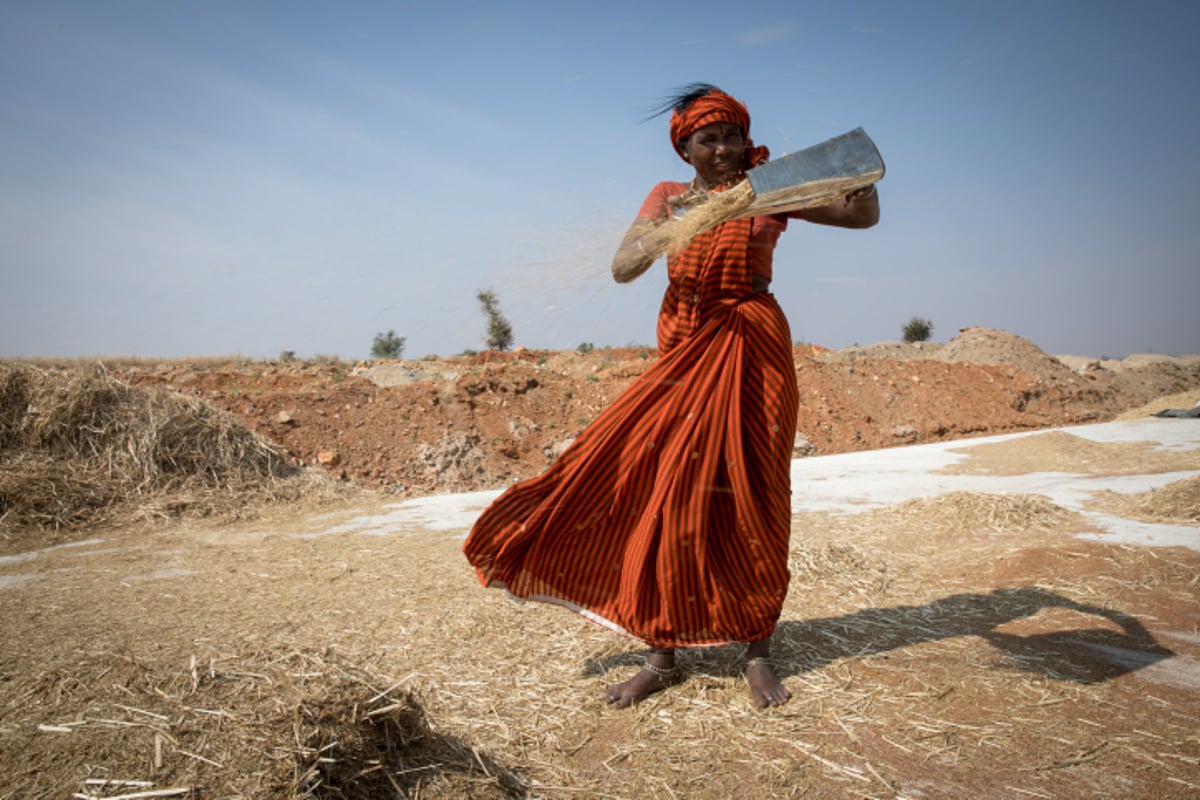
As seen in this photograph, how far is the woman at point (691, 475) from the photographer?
228cm

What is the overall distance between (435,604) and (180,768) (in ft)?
6.73

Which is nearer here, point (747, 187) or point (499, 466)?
point (747, 187)

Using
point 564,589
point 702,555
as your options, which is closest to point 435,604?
point 564,589

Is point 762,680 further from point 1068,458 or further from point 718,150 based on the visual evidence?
point 1068,458

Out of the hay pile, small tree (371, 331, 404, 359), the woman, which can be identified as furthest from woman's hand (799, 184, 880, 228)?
small tree (371, 331, 404, 359)

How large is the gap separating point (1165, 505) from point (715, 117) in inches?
160

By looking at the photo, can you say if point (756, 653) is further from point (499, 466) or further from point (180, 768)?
point (499, 466)

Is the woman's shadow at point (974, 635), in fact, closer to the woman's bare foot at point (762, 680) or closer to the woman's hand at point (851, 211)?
the woman's bare foot at point (762, 680)

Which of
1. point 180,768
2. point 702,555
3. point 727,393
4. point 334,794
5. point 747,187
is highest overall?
point 747,187

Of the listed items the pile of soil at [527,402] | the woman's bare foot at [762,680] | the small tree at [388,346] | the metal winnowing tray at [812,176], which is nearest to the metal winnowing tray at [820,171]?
the metal winnowing tray at [812,176]

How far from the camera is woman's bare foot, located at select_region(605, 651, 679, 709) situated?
2285 millimetres

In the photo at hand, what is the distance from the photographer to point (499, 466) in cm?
927

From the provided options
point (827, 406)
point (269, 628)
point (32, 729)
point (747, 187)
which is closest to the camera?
point (32, 729)

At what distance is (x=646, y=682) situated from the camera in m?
2.33
